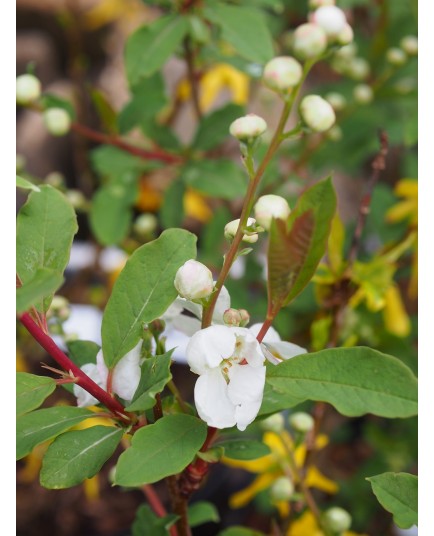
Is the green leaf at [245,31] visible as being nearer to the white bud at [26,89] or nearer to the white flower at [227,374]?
the white bud at [26,89]

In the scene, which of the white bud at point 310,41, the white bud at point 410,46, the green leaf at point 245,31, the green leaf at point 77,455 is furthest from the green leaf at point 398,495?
the white bud at point 410,46

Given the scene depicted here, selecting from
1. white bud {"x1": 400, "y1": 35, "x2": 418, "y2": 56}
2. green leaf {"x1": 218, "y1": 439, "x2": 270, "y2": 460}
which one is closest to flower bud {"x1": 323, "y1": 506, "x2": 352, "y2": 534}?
green leaf {"x1": 218, "y1": 439, "x2": 270, "y2": 460}

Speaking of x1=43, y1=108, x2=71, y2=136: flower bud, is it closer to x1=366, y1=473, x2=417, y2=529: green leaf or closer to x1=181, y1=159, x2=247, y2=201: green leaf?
x1=181, y1=159, x2=247, y2=201: green leaf

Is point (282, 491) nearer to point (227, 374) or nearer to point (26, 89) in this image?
point (227, 374)

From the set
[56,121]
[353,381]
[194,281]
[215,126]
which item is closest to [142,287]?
[194,281]

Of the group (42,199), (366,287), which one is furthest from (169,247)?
(366,287)

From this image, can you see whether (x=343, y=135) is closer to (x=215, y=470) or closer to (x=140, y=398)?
(x=215, y=470)
